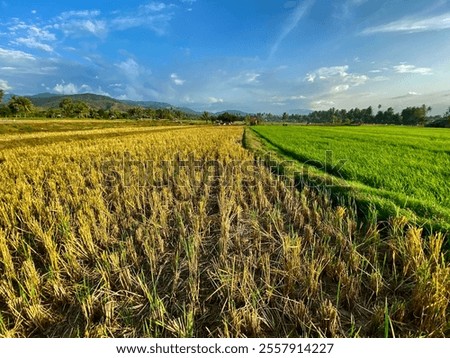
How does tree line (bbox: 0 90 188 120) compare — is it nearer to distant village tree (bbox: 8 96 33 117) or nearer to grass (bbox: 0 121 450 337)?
distant village tree (bbox: 8 96 33 117)

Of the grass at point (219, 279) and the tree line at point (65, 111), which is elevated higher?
the tree line at point (65, 111)

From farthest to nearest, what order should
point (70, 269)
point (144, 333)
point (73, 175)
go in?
point (73, 175) → point (70, 269) → point (144, 333)

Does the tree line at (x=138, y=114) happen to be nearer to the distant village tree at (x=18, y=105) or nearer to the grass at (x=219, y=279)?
the distant village tree at (x=18, y=105)

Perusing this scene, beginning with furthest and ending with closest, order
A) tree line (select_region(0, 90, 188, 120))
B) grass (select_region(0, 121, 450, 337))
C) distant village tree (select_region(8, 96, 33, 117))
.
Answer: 1. tree line (select_region(0, 90, 188, 120))
2. distant village tree (select_region(8, 96, 33, 117))
3. grass (select_region(0, 121, 450, 337))

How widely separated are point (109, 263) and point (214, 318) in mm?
1541

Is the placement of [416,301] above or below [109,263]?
above

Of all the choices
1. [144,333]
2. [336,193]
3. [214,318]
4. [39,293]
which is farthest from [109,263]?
[336,193]

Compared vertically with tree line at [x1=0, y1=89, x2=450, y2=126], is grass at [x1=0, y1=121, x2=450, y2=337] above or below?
below

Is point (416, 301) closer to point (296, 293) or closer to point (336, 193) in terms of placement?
point (296, 293)

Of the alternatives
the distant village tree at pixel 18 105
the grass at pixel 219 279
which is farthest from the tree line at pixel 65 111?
the grass at pixel 219 279

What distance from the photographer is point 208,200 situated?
5.54 metres

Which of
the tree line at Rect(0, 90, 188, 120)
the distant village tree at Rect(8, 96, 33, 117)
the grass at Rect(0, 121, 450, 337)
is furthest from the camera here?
the tree line at Rect(0, 90, 188, 120)

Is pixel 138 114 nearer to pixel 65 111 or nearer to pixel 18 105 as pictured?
pixel 65 111

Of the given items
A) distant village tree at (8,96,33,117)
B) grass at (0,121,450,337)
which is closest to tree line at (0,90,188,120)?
distant village tree at (8,96,33,117)
